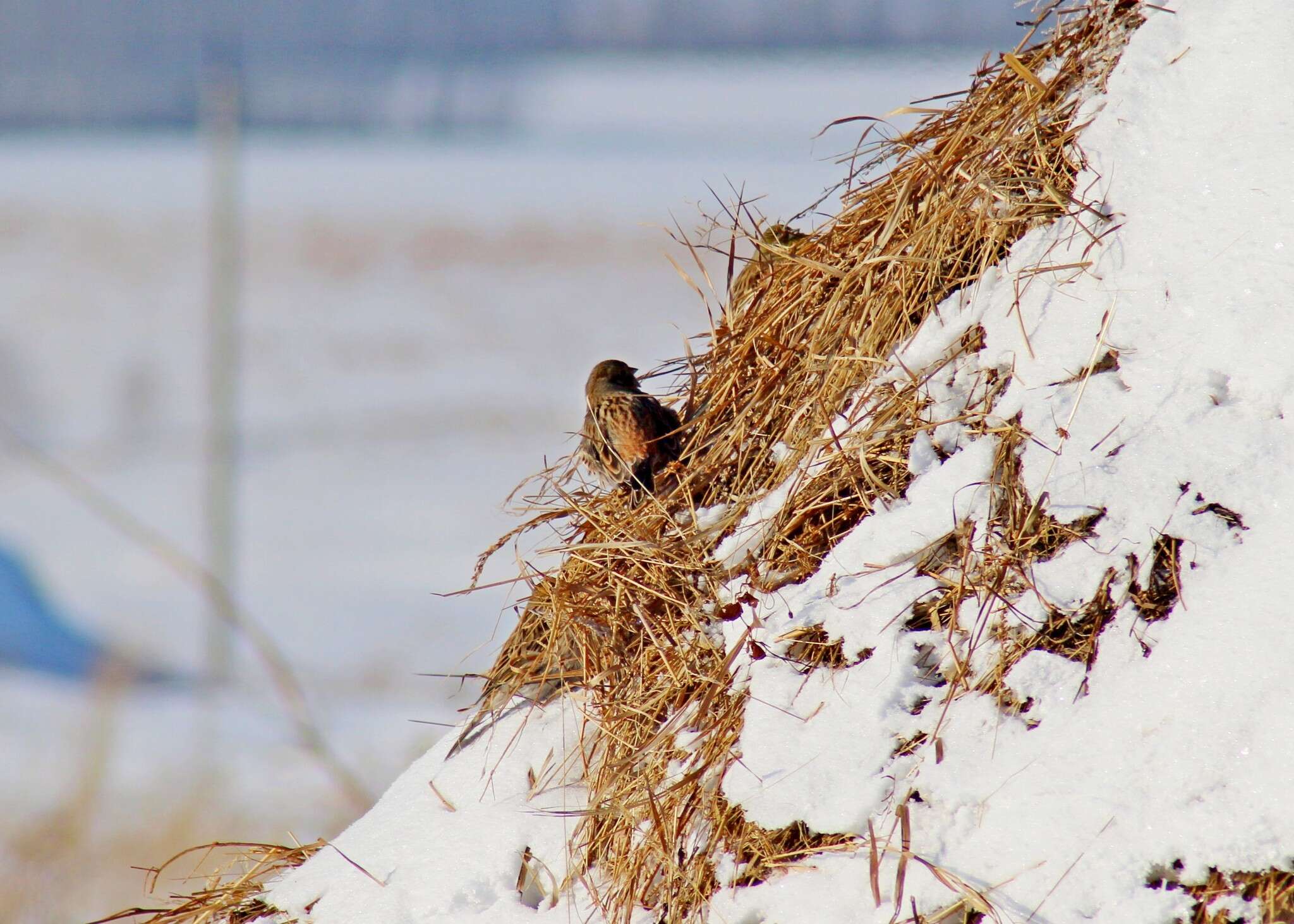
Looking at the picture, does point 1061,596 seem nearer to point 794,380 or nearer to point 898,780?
point 898,780

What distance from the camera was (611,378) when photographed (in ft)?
9.46

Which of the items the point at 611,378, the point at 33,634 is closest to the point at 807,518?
the point at 611,378

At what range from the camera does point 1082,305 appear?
179cm

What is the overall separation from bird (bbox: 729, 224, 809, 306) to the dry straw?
0.03 m

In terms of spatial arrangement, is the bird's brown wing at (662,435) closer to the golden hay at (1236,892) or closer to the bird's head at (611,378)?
the bird's head at (611,378)

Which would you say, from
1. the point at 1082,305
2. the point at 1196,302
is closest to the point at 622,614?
the point at 1082,305

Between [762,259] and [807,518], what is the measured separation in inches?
30.0

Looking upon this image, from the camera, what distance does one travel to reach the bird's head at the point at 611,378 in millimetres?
2803

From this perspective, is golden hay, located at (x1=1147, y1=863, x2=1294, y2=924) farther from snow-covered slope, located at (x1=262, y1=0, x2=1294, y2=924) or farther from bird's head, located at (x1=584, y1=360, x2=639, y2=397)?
bird's head, located at (x1=584, y1=360, x2=639, y2=397)

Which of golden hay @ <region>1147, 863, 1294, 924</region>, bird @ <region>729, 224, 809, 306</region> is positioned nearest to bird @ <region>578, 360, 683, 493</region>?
bird @ <region>729, 224, 809, 306</region>

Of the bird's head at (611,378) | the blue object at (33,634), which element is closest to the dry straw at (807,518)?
the bird's head at (611,378)

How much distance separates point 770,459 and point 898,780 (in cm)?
70

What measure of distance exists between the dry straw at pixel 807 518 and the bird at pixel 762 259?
1.2 inches

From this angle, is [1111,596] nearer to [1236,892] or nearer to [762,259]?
[1236,892]
